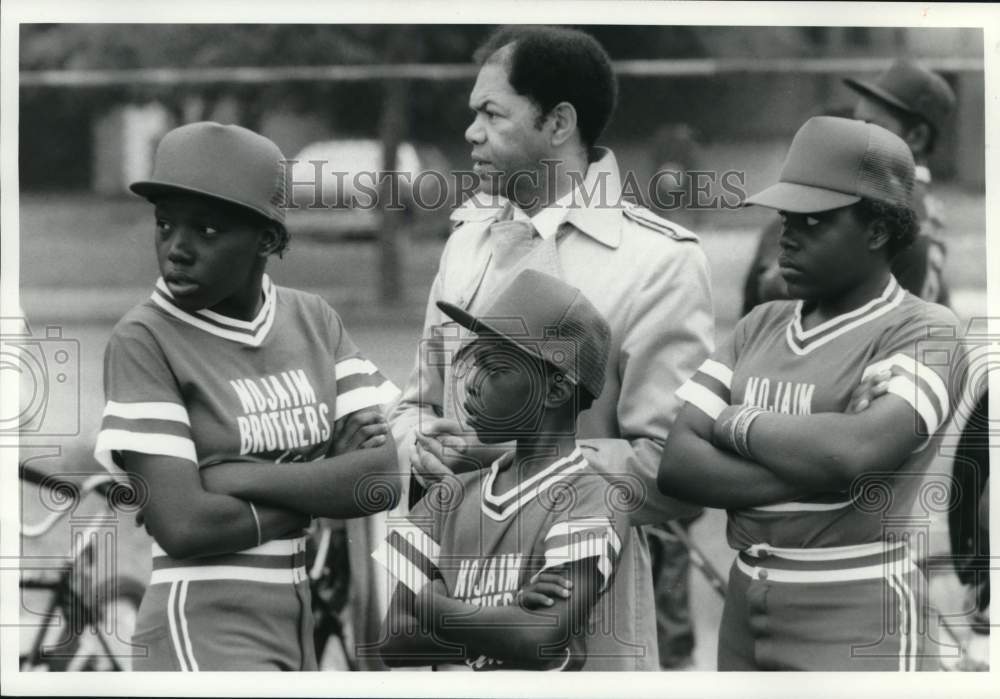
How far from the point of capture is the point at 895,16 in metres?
3.94

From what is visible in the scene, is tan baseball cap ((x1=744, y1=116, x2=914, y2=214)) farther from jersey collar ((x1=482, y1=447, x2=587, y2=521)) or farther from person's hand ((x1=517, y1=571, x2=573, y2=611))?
person's hand ((x1=517, y1=571, x2=573, y2=611))

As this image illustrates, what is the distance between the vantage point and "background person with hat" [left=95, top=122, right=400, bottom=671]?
346 cm

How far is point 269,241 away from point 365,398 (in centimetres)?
50

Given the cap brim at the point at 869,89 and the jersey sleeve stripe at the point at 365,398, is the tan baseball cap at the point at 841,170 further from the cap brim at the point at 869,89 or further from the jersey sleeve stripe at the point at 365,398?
the jersey sleeve stripe at the point at 365,398

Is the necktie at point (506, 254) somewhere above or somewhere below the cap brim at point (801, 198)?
below

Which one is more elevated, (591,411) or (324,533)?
(591,411)

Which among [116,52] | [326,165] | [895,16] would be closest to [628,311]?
[326,165]

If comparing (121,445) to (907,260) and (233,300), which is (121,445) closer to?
(233,300)

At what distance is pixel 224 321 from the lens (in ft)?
11.6

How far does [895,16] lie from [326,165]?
1731 millimetres

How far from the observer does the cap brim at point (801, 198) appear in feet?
11.7

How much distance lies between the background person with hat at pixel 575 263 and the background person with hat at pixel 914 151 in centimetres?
19

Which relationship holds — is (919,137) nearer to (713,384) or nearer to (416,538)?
(713,384)

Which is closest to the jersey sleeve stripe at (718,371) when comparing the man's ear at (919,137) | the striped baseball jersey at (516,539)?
the striped baseball jersey at (516,539)
